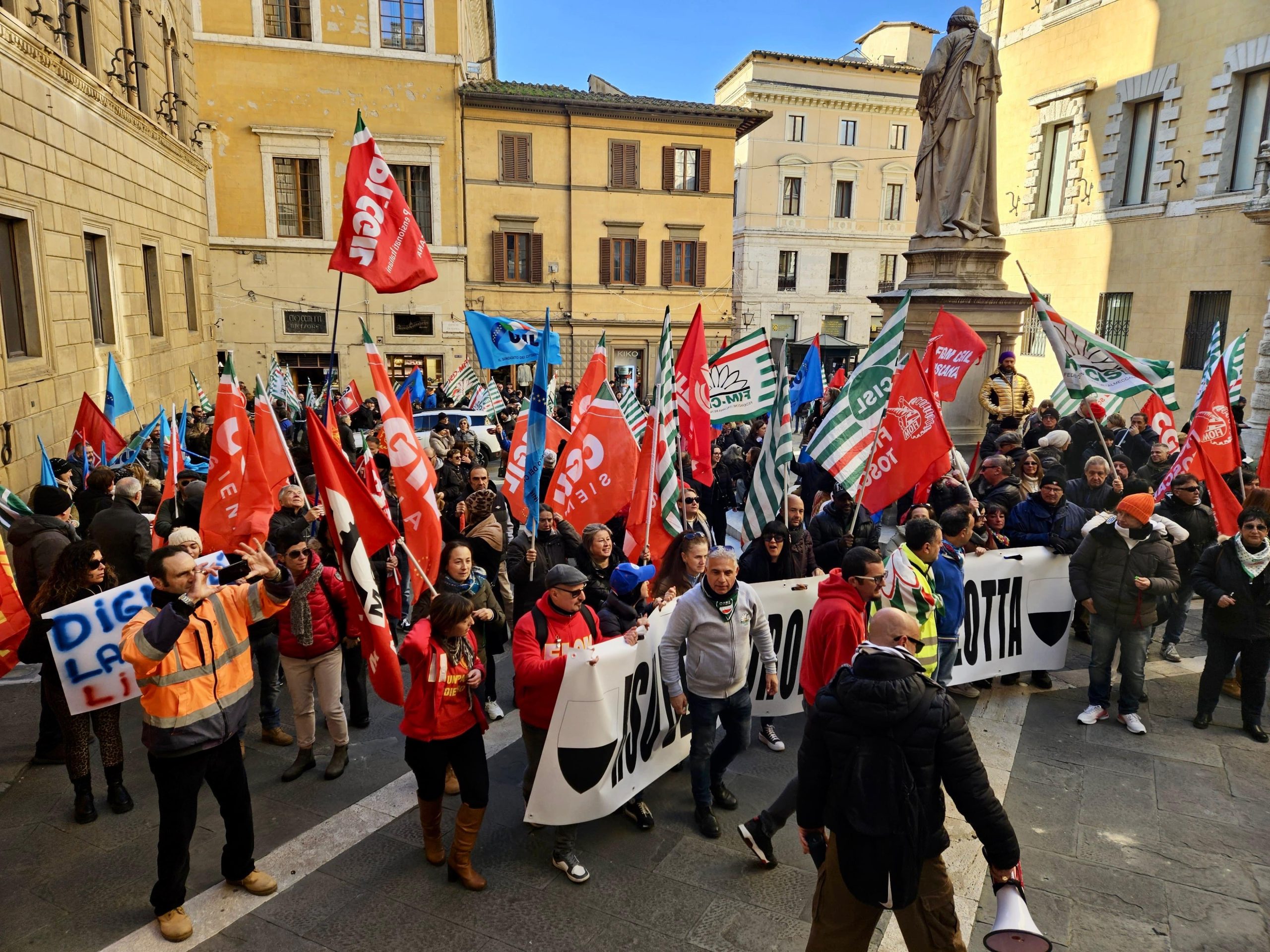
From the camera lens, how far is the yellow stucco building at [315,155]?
2531 cm

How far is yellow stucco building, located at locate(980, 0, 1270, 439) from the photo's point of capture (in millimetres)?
17188

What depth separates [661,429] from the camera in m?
6.08

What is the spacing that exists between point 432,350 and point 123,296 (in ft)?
44.1

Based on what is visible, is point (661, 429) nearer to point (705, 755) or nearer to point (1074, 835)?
point (705, 755)

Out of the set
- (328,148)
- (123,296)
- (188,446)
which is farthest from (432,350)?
(188,446)

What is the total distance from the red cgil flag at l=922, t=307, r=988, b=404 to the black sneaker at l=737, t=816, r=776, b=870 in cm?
555

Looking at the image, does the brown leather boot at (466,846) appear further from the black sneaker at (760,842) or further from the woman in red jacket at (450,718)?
the black sneaker at (760,842)

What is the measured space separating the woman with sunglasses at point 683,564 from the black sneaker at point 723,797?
122 cm

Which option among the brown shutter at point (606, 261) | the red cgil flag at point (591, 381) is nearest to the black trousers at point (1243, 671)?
the red cgil flag at point (591, 381)

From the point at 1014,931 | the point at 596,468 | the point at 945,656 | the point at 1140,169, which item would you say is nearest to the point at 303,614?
the point at 596,468

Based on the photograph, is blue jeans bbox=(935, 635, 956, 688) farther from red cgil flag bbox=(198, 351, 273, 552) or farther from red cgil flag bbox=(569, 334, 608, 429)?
red cgil flag bbox=(198, 351, 273, 552)

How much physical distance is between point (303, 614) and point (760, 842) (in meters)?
3.08

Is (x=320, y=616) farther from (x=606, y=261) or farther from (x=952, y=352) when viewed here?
(x=606, y=261)

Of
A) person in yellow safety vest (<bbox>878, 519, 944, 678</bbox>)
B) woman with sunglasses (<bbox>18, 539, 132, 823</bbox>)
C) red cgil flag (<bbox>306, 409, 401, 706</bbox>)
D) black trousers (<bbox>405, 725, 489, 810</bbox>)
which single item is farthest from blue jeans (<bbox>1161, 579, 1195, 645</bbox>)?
woman with sunglasses (<bbox>18, 539, 132, 823</bbox>)
